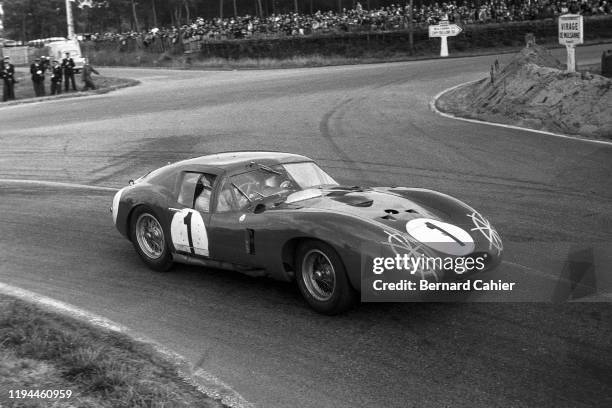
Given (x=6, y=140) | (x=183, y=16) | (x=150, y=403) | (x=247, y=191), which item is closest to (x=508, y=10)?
(x=6, y=140)

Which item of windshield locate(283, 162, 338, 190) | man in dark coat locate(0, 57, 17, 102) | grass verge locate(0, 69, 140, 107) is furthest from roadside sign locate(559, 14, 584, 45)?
man in dark coat locate(0, 57, 17, 102)

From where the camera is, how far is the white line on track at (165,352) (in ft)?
15.4

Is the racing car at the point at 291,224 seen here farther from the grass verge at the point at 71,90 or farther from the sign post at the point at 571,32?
the grass verge at the point at 71,90

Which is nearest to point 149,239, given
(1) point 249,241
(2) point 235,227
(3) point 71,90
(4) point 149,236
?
(4) point 149,236

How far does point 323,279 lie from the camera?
5.93 meters

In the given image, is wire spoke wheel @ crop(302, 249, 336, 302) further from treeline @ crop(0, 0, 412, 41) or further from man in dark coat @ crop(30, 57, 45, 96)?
treeline @ crop(0, 0, 412, 41)

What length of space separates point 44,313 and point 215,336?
5.04 feet

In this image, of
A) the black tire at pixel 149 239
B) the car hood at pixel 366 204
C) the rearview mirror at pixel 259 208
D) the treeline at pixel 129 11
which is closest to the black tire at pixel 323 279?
the car hood at pixel 366 204

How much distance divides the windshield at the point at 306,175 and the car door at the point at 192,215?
2.46 feet

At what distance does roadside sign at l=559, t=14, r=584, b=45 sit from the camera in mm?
17734

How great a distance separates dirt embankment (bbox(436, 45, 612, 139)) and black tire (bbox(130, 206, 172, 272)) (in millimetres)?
9947

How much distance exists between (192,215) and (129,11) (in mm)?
74742

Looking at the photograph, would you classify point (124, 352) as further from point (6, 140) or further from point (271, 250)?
point (6, 140)

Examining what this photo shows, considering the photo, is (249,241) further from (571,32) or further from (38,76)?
(38,76)
